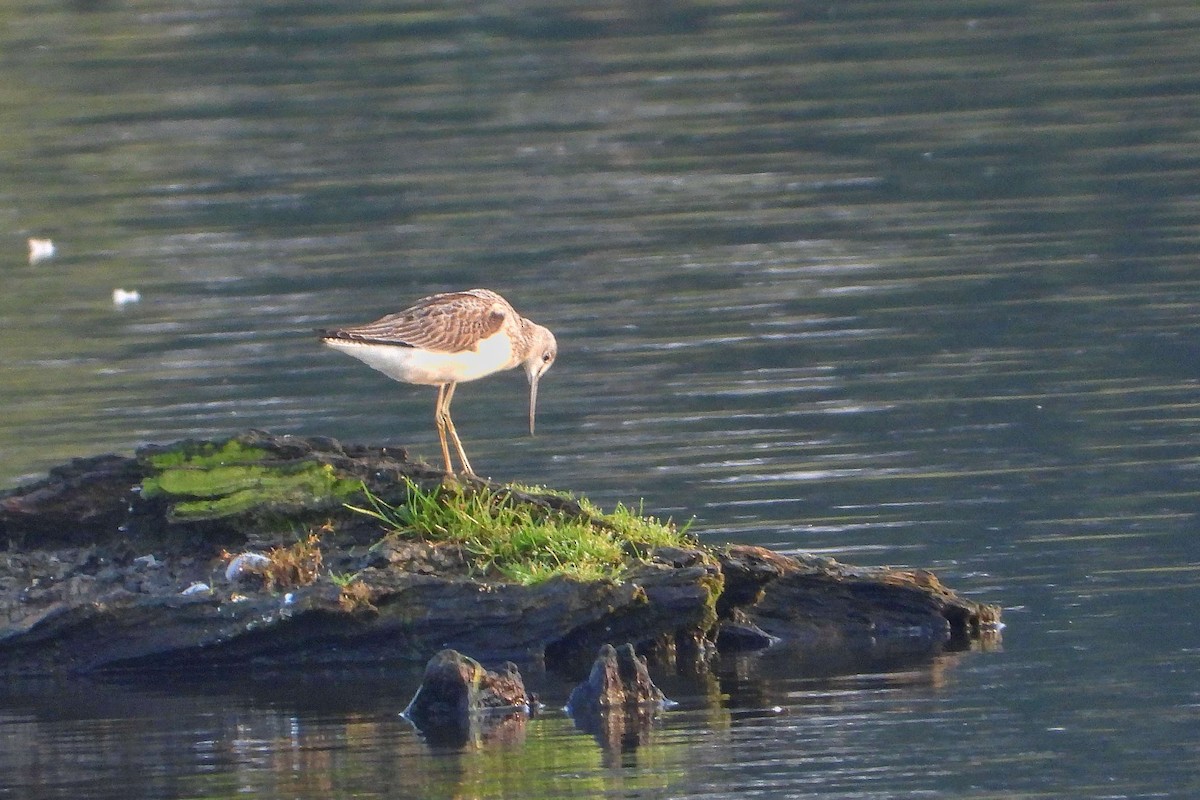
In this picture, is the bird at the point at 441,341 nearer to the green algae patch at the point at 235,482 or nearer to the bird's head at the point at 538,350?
the bird's head at the point at 538,350

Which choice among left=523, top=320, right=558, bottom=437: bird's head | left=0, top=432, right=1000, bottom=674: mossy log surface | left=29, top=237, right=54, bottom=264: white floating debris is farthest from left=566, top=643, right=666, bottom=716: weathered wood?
left=29, top=237, right=54, bottom=264: white floating debris

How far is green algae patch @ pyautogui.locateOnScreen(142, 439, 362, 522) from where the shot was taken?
10680mm

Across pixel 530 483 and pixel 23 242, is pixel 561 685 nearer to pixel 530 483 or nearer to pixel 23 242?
pixel 530 483

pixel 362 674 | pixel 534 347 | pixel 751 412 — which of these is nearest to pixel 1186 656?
pixel 362 674

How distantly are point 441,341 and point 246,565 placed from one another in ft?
5.36

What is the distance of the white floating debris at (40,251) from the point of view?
22.8 m

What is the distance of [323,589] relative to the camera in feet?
33.6

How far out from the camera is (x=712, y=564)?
10297 millimetres

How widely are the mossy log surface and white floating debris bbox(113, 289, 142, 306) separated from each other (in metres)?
9.56

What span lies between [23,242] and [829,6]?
1445 centimetres

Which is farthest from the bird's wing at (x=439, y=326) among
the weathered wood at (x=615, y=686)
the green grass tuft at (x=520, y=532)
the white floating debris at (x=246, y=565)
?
the weathered wood at (x=615, y=686)

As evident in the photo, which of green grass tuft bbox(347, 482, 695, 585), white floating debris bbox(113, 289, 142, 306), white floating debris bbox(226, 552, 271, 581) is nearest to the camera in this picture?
green grass tuft bbox(347, 482, 695, 585)

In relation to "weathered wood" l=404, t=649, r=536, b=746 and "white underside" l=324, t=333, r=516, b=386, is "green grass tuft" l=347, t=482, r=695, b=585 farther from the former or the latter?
"white underside" l=324, t=333, r=516, b=386

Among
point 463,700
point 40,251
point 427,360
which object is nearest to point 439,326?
point 427,360
